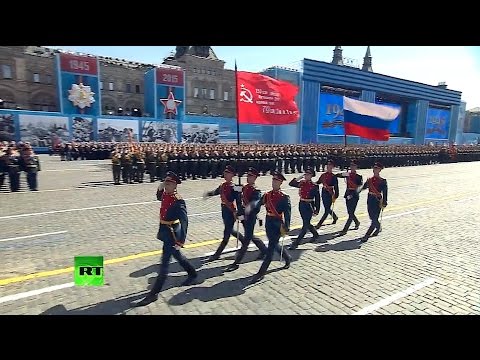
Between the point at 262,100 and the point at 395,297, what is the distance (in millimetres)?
6262

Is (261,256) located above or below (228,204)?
below

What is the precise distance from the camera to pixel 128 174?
14.9 m

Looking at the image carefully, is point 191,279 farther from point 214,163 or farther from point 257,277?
point 214,163

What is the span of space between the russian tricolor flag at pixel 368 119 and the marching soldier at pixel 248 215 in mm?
5443

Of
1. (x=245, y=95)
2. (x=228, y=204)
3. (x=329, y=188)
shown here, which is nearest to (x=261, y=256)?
(x=228, y=204)

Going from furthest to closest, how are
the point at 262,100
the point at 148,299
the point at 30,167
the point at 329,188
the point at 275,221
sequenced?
the point at 30,167
the point at 262,100
the point at 329,188
the point at 275,221
the point at 148,299

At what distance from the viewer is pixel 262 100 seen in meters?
9.02

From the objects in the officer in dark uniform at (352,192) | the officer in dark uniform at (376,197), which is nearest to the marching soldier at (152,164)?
the officer in dark uniform at (352,192)

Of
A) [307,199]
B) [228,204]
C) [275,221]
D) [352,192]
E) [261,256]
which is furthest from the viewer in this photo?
[352,192]

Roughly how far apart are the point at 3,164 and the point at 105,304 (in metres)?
11.3
